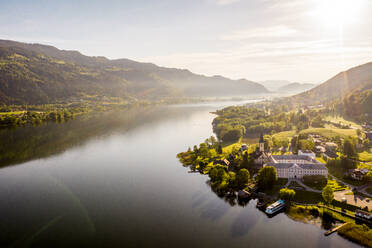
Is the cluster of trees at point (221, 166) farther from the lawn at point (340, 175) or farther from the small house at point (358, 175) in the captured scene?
the small house at point (358, 175)

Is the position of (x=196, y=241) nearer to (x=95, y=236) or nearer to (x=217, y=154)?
(x=95, y=236)

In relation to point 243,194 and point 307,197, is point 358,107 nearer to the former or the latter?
point 307,197

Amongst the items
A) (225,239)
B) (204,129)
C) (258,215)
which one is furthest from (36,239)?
(204,129)

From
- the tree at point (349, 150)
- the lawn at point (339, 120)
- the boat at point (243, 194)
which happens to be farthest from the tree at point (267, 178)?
the lawn at point (339, 120)

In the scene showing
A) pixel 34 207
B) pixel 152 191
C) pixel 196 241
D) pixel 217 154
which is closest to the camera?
pixel 196 241

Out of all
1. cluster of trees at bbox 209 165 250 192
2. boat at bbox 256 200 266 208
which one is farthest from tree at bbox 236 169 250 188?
boat at bbox 256 200 266 208

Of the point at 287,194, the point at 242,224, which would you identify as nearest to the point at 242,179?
the point at 287,194
